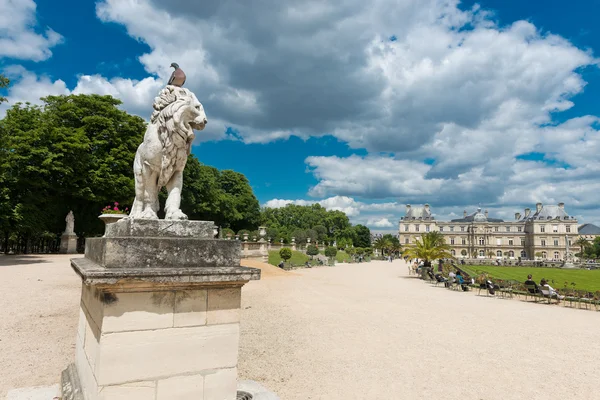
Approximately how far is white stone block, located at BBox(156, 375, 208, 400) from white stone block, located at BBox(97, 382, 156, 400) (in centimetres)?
7

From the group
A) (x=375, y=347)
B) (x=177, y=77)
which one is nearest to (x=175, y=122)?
(x=177, y=77)

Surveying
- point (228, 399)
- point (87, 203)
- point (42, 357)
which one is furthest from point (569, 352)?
point (87, 203)

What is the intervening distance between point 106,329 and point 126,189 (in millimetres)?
26489

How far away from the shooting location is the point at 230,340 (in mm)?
3385

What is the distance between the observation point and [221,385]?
332 centimetres

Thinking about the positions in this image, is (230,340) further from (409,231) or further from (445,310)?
(409,231)

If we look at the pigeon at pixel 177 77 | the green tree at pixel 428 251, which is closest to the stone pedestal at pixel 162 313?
the pigeon at pixel 177 77

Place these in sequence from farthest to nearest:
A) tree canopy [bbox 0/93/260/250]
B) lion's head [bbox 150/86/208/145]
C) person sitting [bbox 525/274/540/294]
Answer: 1. tree canopy [bbox 0/93/260/250]
2. person sitting [bbox 525/274/540/294]
3. lion's head [bbox 150/86/208/145]

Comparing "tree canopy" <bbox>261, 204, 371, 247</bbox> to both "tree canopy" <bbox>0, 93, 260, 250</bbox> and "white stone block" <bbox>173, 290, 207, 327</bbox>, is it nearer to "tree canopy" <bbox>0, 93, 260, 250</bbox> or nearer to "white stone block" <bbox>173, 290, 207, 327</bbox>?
"tree canopy" <bbox>0, 93, 260, 250</bbox>

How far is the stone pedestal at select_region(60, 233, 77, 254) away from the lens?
26.3m

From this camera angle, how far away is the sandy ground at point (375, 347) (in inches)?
231

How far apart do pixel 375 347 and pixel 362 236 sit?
3739 inches

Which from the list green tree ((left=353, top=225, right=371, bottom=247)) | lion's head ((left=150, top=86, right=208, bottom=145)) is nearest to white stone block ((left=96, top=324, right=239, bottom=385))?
lion's head ((left=150, top=86, right=208, bottom=145))

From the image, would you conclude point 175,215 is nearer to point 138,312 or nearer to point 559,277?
point 138,312
